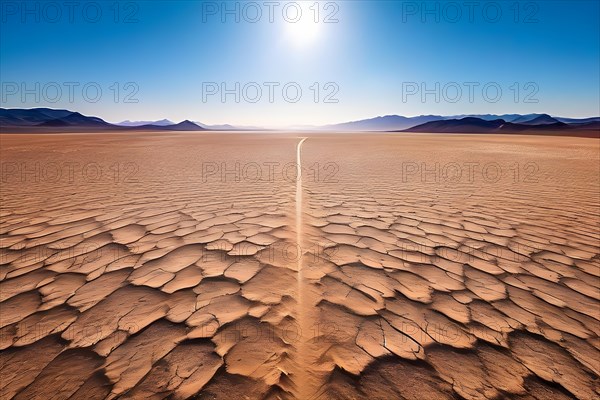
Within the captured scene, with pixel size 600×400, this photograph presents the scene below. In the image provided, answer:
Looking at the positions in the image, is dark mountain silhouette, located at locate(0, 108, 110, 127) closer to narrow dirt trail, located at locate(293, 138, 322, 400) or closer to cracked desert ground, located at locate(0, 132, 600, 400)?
cracked desert ground, located at locate(0, 132, 600, 400)

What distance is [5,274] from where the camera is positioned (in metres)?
2.18

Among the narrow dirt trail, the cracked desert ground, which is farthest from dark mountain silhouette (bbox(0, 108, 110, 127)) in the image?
the narrow dirt trail

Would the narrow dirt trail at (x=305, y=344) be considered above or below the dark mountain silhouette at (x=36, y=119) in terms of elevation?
below

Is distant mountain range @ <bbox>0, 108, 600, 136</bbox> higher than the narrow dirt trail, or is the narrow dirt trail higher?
distant mountain range @ <bbox>0, 108, 600, 136</bbox>

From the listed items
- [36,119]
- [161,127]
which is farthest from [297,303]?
[36,119]

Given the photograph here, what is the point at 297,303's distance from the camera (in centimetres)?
185

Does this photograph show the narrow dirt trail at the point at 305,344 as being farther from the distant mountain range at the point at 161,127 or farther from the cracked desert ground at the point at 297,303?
the distant mountain range at the point at 161,127

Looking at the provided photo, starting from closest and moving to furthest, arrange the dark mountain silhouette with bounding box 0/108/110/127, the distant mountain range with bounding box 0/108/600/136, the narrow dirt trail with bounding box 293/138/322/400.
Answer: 1. the narrow dirt trail with bounding box 293/138/322/400
2. the distant mountain range with bounding box 0/108/600/136
3. the dark mountain silhouette with bounding box 0/108/110/127

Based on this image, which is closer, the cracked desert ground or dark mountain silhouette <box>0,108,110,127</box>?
the cracked desert ground

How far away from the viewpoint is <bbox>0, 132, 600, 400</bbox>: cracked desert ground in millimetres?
1312

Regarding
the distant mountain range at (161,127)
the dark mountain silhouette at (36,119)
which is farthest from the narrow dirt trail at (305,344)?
the dark mountain silhouette at (36,119)

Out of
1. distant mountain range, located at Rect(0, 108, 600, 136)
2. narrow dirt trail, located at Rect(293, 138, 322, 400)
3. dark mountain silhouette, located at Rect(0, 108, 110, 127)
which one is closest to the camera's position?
narrow dirt trail, located at Rect(293, 138, 322, 400)

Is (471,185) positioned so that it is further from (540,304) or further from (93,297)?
(93,297)

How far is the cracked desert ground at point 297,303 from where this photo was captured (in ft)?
4.31
